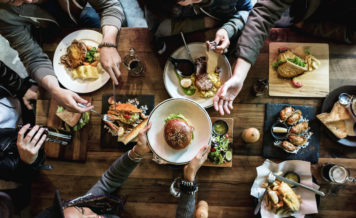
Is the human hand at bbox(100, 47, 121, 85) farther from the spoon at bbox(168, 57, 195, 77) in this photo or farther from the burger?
the burger

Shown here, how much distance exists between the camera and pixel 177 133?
151 centimetres

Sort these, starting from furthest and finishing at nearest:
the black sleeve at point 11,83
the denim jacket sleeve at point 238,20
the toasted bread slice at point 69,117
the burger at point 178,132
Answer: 1. the black sleeve at point 11,83
2. the toasted bread slice at point 69,117
3. the denim jacket sleeve at point 238,20
4. the burger at point 178,132

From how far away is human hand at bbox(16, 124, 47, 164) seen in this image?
70.6 inches

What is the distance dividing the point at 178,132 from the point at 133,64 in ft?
2.81

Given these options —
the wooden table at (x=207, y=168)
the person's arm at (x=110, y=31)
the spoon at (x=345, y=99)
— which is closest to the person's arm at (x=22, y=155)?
the wooden table at (x=207, y=168)

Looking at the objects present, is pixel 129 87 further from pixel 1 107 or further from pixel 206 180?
pixel 1 107

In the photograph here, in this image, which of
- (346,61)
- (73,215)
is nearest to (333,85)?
(346,61)

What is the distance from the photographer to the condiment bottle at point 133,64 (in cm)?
197

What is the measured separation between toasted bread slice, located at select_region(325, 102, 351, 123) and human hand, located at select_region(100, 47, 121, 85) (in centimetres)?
187

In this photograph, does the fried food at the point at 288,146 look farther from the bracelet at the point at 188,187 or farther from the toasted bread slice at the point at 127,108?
the toasted bread slice at the point at 127,108

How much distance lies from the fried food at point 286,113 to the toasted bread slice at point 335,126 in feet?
0.80

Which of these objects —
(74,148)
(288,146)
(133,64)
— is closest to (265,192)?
(288,146)

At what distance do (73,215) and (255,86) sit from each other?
1.80 m

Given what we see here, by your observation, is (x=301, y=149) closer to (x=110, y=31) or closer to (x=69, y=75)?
(x=110, y=31)
